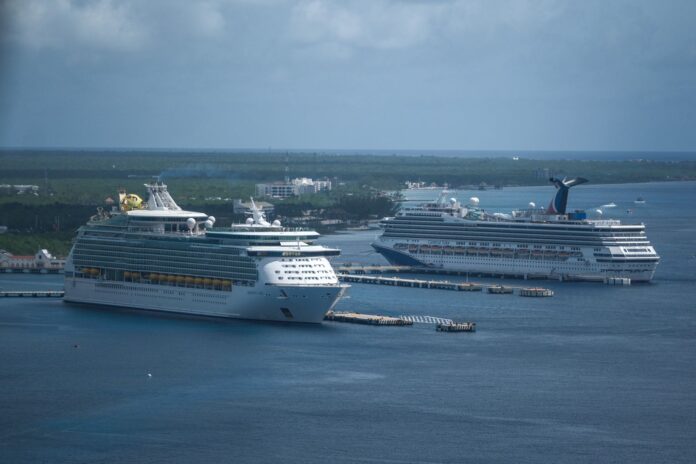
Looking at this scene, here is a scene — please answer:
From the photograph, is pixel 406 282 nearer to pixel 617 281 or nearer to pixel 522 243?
pixel 522 243

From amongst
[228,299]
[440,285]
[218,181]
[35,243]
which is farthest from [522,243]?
[218,181]

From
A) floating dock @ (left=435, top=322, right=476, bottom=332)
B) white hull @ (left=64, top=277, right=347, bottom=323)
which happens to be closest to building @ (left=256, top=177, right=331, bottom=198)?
white hull @ (left=64, top=277, right=347, bottom=323)

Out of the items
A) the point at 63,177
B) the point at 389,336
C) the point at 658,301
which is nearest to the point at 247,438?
the point at 389,336

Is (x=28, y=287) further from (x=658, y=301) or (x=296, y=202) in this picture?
(x=296, y=202)

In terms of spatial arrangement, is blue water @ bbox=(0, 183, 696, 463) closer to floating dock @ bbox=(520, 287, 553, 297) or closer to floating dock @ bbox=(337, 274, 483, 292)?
floating dock @ bbox=(520, 287, 553, 297)

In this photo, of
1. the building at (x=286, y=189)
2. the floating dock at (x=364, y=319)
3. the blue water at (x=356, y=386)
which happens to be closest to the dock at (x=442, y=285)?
the blue water at (x=356, y=386)

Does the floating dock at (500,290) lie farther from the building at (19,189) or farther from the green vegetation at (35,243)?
the building at (19,189)
